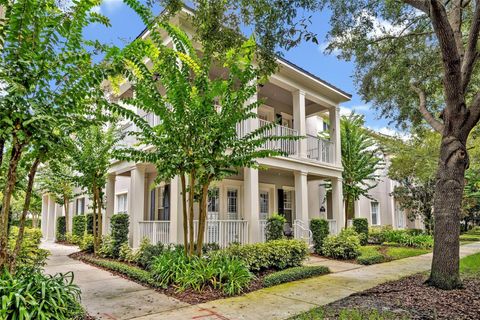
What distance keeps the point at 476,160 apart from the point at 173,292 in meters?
19.9

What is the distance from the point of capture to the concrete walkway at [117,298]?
6.26m

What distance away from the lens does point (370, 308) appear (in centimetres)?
612

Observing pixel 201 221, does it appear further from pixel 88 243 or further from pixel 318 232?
pixel 88 243

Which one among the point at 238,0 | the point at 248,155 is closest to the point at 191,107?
the point at 248,155

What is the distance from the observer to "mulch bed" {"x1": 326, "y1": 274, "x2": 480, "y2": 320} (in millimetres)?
5887

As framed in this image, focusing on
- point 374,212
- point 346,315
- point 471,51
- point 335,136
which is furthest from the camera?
point 374,212

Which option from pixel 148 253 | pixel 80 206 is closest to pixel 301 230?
pixel 148 253

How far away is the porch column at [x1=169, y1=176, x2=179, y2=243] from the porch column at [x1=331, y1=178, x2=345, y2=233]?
794 cm

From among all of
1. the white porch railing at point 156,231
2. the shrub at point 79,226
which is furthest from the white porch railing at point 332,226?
the shrub at point 79,226

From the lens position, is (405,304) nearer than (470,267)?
Yes

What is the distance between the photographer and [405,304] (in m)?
6.44

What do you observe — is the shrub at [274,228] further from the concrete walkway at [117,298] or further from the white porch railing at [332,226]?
the concrete walkway at [117,298]

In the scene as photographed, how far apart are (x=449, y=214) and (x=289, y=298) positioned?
13.5ft

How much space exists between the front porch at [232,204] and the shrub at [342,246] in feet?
2.90
